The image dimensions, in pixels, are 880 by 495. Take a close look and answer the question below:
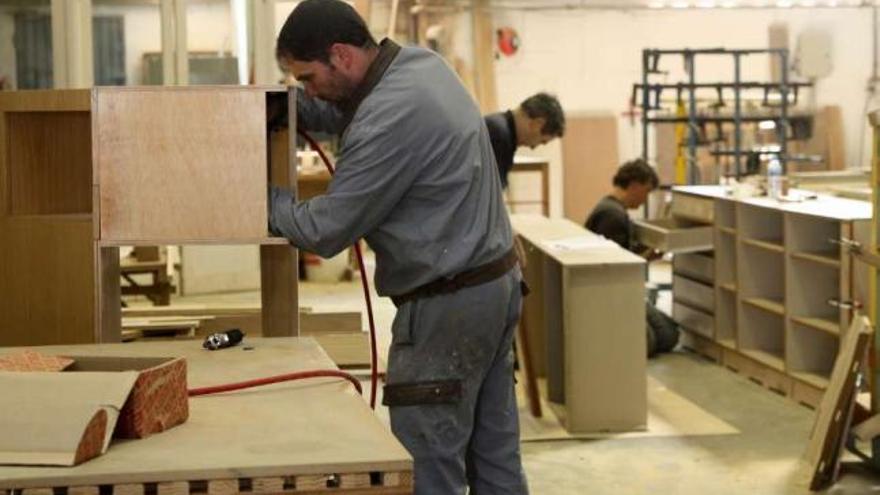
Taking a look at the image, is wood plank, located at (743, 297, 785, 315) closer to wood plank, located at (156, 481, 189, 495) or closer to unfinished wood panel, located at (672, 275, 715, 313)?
unfinished wood panel, located at (672, 275, 715, 313)

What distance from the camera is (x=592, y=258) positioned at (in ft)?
19.1

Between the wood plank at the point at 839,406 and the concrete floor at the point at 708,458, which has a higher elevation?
the wood plank at the point at 839,406

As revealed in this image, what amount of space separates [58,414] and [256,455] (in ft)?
1.00

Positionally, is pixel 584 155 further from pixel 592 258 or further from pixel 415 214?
pixel 415 214

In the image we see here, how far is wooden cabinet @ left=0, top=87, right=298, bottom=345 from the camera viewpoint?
306cm

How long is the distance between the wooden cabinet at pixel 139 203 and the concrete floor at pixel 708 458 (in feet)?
6.97

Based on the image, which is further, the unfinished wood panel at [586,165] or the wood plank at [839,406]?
the unfinished wood panel at [586,165]

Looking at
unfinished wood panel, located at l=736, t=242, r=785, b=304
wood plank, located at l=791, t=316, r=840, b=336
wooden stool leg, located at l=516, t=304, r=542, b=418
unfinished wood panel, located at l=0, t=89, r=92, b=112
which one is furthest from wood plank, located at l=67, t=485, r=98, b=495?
unfinished wood panel, located at l=736, t=242, r=785, b=304

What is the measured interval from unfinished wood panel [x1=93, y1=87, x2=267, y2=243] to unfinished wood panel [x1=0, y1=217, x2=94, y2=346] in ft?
1.65

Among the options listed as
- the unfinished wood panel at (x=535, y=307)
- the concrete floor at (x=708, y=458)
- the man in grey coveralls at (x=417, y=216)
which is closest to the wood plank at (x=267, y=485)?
the man in grey coveralls at (x=417, y=216)

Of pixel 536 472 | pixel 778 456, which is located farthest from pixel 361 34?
pixel 778 456

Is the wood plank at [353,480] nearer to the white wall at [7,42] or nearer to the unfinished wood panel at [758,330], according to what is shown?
the unfinished wood panel at [758,330]

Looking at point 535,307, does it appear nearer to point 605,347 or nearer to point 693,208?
point 605,347

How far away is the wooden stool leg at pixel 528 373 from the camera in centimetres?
617
